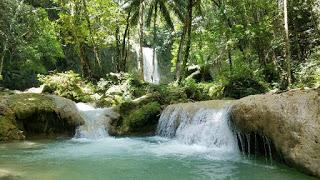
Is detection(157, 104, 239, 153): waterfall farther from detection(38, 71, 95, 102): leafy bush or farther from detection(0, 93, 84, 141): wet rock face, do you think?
detection(38, 71, 95, 102): leafy bush

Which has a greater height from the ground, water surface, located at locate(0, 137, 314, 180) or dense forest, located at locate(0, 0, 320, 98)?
dense forest, located at locate(0, 0, 320, 98)

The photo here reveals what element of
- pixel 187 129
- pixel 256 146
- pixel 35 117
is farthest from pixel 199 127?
pixel 35 117

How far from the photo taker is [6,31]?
66.0ft

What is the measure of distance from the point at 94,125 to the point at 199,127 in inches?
170

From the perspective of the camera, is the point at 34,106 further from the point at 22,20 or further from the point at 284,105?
the point at 22,20

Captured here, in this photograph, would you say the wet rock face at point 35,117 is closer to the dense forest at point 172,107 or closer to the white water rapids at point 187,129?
the dense forest at point 172,107

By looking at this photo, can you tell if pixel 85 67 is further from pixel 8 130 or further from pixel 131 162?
pixel 131 162

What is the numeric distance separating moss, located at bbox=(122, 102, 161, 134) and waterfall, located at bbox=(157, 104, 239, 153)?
1.28ft

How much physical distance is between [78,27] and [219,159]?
1693 cm

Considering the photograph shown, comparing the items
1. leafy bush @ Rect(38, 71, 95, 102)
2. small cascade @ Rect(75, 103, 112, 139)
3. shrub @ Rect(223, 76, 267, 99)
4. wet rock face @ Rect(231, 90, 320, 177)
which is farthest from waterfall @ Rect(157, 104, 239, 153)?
leafy bush @ Rect(38, 71, 95, 102)

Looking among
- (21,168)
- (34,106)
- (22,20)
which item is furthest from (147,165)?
(22,20)

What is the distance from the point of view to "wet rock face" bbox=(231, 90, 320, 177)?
7.59 metres

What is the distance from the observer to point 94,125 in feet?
47.7

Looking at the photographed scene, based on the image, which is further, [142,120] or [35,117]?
[142,120]
